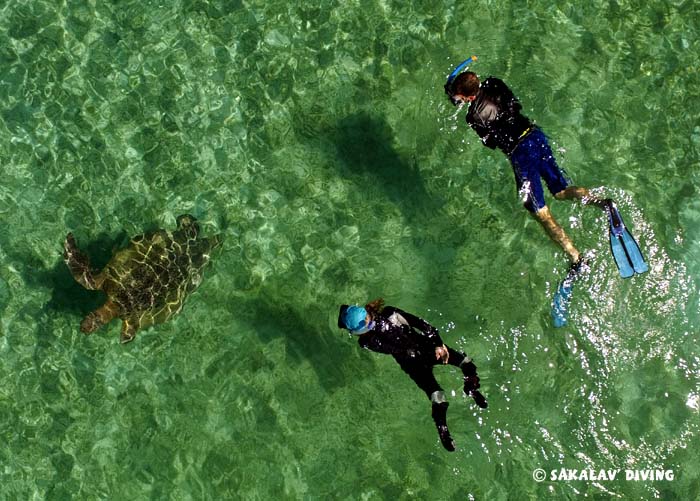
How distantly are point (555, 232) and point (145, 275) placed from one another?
15.4ft

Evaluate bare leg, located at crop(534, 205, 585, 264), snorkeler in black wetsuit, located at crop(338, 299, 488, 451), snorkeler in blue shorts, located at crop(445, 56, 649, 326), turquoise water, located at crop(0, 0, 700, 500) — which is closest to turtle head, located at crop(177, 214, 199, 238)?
turquoise water, located at crop(0, 0, 700, 500)

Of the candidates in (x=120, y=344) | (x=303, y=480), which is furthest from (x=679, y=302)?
(x=120, y=344)

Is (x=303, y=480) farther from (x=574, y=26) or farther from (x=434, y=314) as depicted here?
(x=574, y=26)

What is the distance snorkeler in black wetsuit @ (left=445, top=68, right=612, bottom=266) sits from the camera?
8.14 m

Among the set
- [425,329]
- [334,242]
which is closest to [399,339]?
[425,329]

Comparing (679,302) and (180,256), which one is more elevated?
(679,302)

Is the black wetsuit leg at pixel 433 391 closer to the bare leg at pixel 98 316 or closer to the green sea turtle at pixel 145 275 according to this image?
the green sea turtle at pixel 145 275

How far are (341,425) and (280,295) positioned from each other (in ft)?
5.59

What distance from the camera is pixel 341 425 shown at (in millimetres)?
8602

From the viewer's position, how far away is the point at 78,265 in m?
8.46

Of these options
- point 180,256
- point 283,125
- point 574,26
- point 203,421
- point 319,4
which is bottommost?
point 203,421

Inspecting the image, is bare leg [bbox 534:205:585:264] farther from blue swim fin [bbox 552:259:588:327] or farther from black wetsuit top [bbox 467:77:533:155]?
black wetsuit top [bbox 467:77:533:155]

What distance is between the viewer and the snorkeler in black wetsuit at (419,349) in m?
7.73

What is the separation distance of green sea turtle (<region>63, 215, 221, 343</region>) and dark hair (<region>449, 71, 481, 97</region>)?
132 inches
